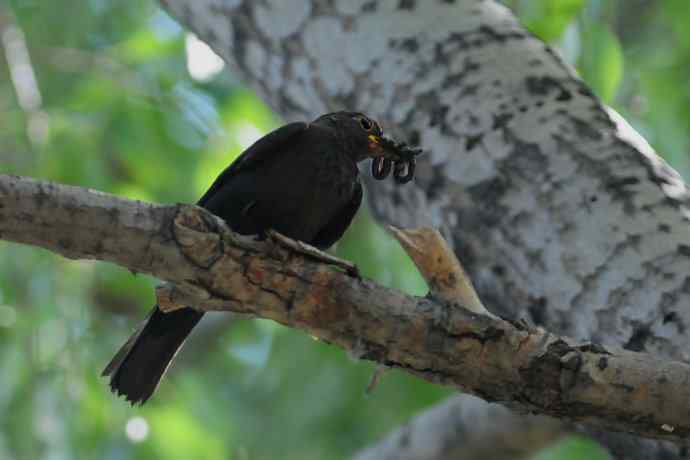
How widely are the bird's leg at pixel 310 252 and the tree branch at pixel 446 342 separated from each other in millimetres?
16

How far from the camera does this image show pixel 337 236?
356 centimetres

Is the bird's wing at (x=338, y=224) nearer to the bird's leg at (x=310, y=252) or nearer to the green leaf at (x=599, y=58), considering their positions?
the green leaf at (x=599, y=58)

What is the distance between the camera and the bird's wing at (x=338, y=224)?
3496mm

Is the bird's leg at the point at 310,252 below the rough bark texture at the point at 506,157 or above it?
above

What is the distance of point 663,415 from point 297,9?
1924mm

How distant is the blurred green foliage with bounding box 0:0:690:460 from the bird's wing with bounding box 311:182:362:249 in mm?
943

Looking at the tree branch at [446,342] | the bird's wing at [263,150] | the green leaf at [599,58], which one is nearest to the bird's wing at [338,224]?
the bird's wing at [263,150]

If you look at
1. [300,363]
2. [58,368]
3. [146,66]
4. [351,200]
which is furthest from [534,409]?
[146,66]

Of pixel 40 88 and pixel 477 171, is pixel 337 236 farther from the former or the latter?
pixel 40 88

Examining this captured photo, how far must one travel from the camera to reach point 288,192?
3268mm

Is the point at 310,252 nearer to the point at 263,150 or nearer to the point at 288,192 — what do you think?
the point at 288,192

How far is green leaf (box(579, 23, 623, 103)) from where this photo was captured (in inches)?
154

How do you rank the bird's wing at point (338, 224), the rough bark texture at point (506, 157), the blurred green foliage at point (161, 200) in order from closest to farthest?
the rough bark texture at point (506, 157)
the bird's wing at point (338, 224)
the blurred green foliage at point (161, 200)

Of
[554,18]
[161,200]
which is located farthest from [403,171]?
[161,200]
